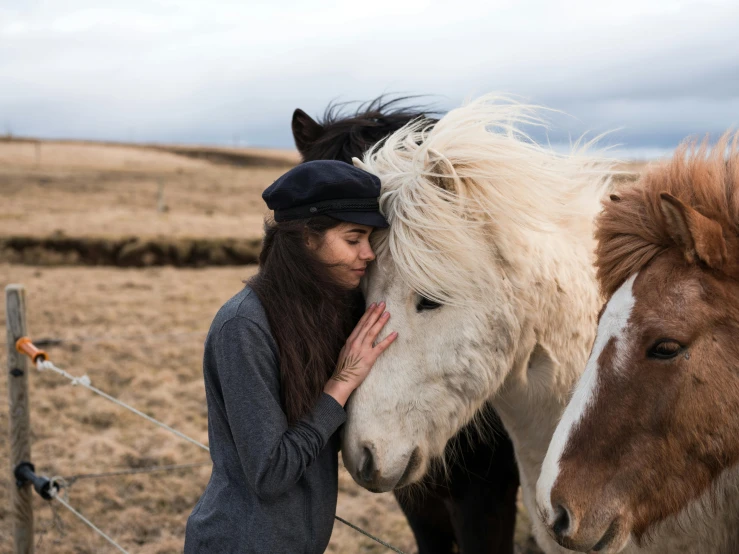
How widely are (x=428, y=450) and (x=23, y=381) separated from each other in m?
2.68

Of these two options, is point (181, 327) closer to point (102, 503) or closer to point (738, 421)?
point (102, 503)

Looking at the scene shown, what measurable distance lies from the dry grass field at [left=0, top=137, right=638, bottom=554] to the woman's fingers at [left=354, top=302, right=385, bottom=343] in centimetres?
274

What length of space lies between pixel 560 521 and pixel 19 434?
3235mm

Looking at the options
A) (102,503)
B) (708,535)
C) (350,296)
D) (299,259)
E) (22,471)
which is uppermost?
(299,259)

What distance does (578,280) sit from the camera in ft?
7.60

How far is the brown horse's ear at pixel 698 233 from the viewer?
60.9 inches

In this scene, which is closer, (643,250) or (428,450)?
(643,250)

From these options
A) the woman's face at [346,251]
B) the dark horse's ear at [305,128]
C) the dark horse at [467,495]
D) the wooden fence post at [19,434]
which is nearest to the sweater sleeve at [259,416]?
the woman's face at [346,251]

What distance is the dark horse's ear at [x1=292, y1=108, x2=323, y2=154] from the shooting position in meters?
3.43

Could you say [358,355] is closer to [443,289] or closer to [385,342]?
[385,342]

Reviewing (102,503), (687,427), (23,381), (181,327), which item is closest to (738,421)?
(687,427)

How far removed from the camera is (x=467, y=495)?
268 centimetres

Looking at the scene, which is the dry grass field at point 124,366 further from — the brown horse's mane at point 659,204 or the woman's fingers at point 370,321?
the brown horse's mane at point 659,204

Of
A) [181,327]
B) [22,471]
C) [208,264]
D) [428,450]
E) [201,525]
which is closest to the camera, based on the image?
[201,525]
